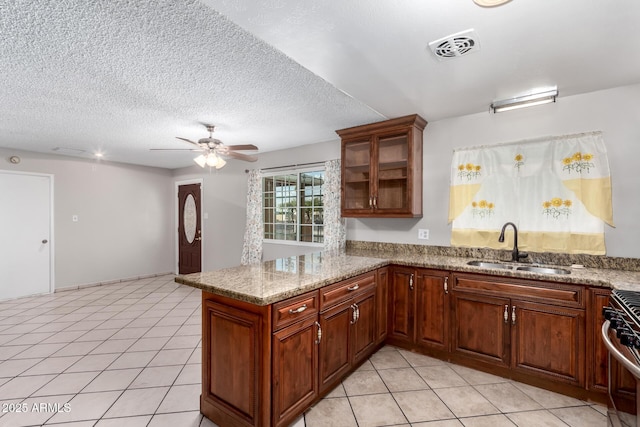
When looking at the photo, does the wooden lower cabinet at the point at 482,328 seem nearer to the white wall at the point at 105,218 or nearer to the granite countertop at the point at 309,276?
the granite countertop at the point at 309,276

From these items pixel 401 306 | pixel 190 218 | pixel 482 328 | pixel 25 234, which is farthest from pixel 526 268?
pixel 25 234

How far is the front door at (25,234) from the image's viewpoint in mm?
4492

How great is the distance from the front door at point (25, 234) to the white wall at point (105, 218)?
12cm

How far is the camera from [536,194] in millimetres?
2713

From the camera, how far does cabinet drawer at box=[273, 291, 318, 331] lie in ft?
5.41

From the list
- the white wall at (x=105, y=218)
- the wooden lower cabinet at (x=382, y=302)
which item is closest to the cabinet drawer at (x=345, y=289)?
the wooden lower cabinet at (x=382, y=302)

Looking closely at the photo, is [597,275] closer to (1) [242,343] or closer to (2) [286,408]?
(2) [286,408]

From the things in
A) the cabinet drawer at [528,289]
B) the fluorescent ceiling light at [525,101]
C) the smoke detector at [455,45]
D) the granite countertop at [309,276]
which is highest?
the smoke detector at [455,45]

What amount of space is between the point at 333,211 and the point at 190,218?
3.64 metres

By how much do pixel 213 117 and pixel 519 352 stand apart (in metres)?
3.49

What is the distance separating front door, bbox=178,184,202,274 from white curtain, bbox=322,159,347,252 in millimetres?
3147

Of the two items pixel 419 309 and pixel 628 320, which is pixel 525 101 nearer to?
pixel 628 320

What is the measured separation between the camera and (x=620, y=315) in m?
1.46

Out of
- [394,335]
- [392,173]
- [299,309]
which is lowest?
[394,335]
